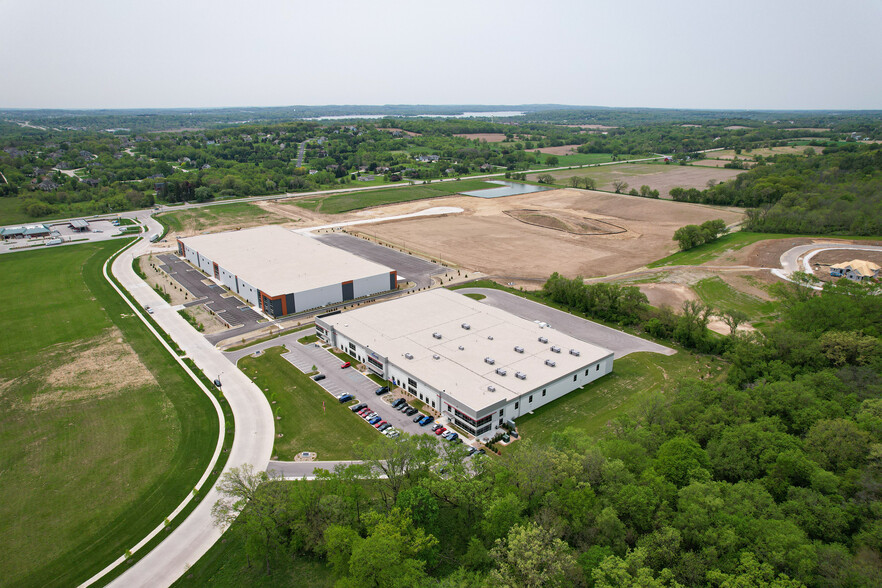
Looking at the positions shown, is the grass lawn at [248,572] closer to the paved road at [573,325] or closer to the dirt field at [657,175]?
the paved road at [573,325]

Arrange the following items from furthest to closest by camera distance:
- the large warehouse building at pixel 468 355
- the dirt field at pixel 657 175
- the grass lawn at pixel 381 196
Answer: the dirt field at pixel 657 175 → the grass lawn at pixel 381 196 → the large warehouse building at pixel 468 355

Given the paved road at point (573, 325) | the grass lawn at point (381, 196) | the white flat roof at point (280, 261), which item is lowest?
the paved road at point (573, 325)

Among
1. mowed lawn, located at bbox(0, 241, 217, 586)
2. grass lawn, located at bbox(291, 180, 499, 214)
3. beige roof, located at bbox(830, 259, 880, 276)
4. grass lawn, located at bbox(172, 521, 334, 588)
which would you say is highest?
grass lawn, located at bbox(291, 180, 499, 214)

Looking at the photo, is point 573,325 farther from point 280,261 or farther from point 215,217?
point 215,217

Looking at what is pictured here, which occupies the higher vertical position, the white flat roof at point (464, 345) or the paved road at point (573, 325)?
the white flat roof at point (464, 345)

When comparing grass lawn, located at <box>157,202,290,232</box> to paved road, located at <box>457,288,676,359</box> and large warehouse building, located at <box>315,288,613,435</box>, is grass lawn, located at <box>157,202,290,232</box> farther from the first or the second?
large warehouse building, located at <box>315,288,613,435</box>

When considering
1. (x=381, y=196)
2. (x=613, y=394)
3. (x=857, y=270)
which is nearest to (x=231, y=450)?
(x=613, y=394)

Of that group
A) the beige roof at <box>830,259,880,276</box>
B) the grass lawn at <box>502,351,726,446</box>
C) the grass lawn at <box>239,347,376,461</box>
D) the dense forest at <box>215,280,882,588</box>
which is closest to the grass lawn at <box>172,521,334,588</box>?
the dense forest at <box>215,280,882,588</box>

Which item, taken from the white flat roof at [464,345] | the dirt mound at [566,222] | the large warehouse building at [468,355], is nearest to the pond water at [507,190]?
the dirt mound at [566,222]
